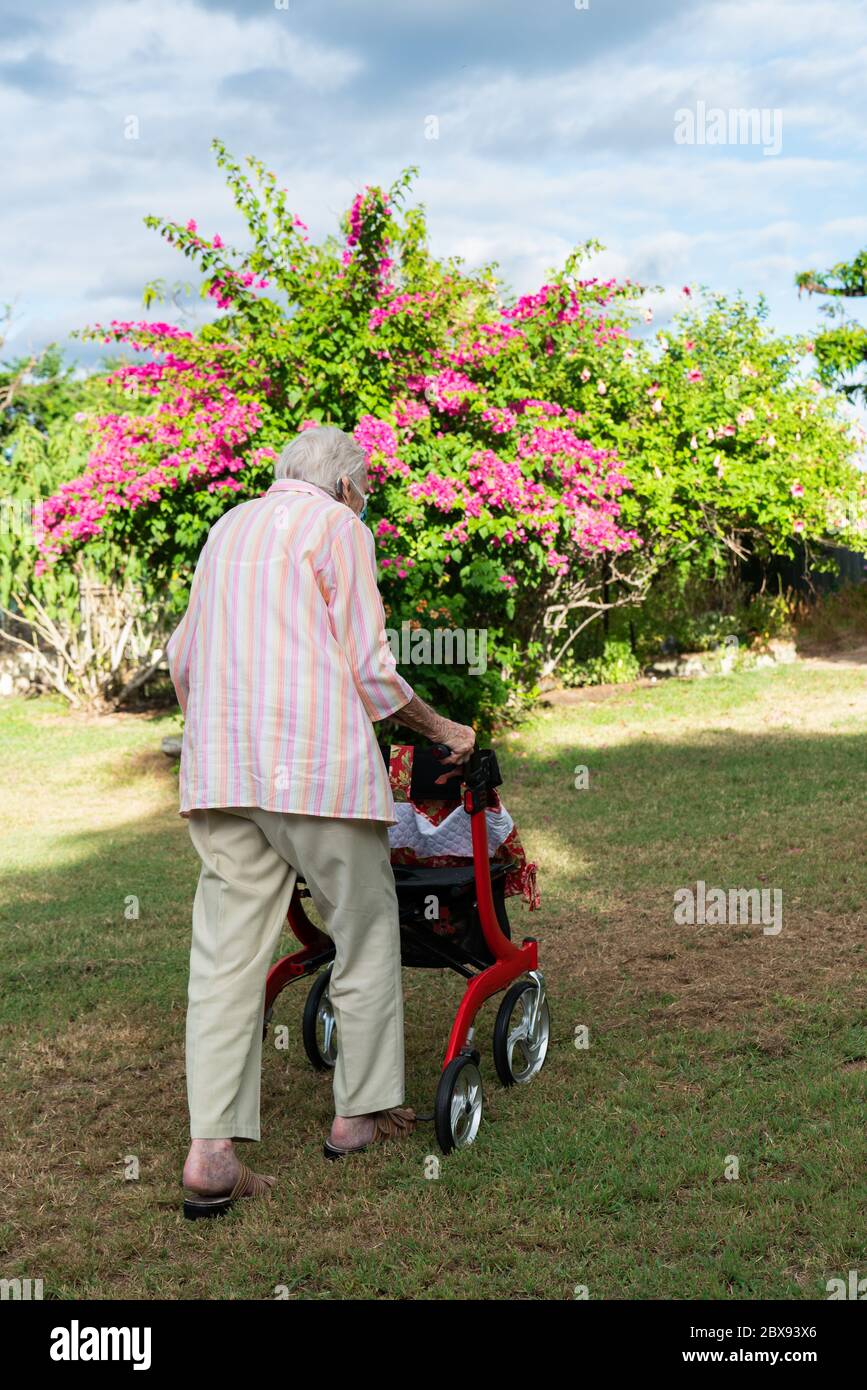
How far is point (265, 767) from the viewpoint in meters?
3.10

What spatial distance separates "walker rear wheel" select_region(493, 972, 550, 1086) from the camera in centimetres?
369

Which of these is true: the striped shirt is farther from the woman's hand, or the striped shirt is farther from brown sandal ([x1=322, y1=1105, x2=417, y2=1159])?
brown sandal ([x1=322, y1=1105, x2=417, y2=1159])

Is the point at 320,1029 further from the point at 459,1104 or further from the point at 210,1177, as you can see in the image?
the point at 210,1177

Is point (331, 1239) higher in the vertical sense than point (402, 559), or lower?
→ lower

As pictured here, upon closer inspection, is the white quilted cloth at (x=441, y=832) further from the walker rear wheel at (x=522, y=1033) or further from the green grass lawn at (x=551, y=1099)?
the green grass lawn at (x=551, y=1099)

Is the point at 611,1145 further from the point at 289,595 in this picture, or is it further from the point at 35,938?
the point at 35,938

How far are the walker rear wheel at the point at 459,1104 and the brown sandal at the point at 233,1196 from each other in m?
0.44

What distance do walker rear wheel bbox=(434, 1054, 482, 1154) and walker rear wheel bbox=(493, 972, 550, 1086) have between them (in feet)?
0.69

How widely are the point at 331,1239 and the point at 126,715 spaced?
972 centimetres

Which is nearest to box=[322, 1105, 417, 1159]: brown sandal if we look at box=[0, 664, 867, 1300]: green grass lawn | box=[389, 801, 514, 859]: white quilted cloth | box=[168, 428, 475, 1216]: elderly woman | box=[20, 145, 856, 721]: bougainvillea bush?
box=[0, 664, 867, 1300]: green grass lawn

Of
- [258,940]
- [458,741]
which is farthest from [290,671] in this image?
[258,940]

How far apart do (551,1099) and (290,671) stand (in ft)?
4.79

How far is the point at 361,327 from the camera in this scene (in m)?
8.84
